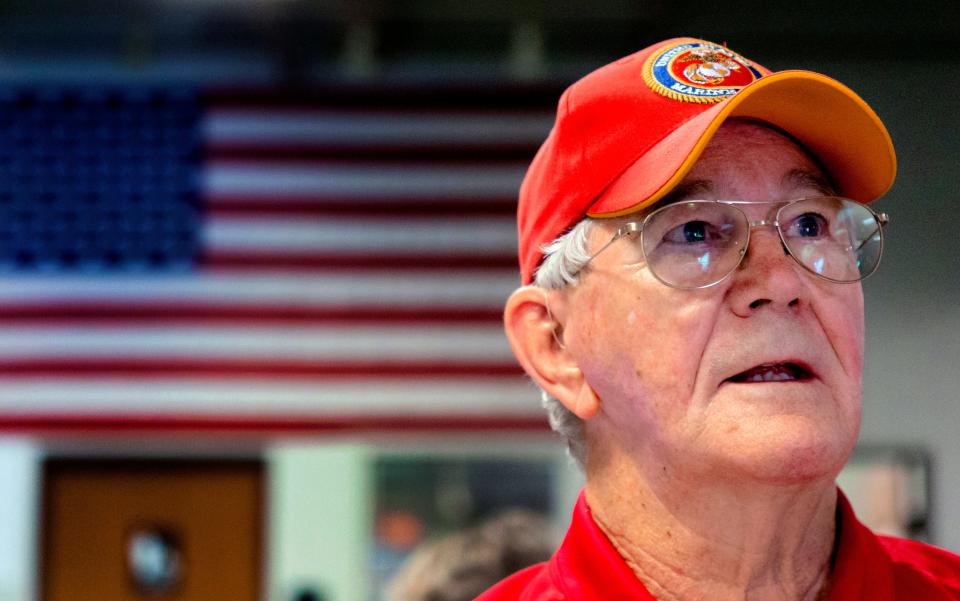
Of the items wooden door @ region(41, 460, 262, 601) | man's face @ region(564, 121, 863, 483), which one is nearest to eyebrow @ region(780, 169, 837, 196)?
man's face @ region(564, 121, 863, 483)

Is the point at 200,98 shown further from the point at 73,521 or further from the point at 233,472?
the point at 73,521

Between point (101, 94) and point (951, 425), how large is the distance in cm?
388

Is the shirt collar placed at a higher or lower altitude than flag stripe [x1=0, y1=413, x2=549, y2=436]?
higher

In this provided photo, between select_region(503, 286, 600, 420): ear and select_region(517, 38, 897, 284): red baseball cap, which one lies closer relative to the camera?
select_region(517, 38, 897, 284): red baseball cap

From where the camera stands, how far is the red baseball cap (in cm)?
104

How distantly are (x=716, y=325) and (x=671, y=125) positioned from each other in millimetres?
193

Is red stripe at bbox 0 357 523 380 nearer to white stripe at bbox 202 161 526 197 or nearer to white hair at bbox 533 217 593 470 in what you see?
white stripe at bbox 202 161 526 197

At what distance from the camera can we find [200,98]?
523cm

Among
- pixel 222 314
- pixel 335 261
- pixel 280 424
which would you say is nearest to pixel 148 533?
pixel 280 424

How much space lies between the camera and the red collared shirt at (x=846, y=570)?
1.04m

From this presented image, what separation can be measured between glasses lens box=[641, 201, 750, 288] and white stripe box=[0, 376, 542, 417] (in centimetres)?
413

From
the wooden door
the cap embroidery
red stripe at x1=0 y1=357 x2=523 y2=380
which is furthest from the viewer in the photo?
the wooden door

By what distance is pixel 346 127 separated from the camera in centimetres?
528

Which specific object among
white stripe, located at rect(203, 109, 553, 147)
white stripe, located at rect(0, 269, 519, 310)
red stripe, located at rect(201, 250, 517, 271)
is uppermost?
white stripe, located at rect(203, 109, 553, 147)
